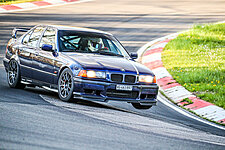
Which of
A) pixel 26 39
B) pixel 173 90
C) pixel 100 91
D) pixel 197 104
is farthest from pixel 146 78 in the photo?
pixel 173 90

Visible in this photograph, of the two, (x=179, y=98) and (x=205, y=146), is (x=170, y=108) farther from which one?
(x=205, y=146)

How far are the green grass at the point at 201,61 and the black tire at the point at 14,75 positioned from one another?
4213mm

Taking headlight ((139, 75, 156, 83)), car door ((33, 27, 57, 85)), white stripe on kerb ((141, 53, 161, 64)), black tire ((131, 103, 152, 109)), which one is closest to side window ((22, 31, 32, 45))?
car door ((33, 27, 57, 85))

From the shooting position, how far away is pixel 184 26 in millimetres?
26641

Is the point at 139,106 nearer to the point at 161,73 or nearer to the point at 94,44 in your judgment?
the point at 94,44

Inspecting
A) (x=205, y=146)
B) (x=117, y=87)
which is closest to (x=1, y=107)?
(x=117, y=87)

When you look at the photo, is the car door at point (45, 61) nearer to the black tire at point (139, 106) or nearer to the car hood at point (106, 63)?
the car hood at point (106, 63)

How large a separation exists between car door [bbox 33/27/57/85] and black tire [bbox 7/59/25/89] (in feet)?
2.08

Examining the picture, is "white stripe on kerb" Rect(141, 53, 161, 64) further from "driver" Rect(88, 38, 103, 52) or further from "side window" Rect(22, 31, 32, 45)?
"driver" Rect(88, 38, 103, 52)

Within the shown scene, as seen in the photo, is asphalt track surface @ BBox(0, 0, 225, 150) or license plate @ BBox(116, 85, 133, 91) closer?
asphalt track surface @ BBox(0, 0, 225, 150)

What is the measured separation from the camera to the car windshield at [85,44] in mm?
10258

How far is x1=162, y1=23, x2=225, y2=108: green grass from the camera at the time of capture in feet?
42.0

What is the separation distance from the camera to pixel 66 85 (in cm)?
950

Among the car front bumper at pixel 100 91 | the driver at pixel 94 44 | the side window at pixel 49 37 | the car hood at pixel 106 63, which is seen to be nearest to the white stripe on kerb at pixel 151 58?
the driver at pixel 94 44
